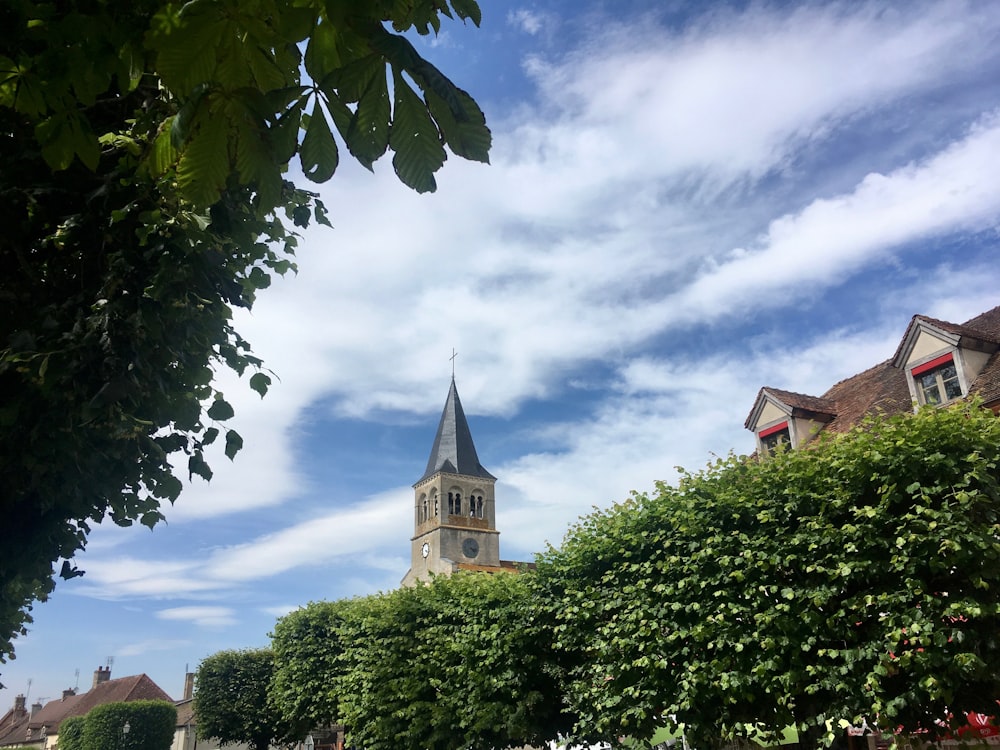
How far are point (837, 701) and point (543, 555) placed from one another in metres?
6.94

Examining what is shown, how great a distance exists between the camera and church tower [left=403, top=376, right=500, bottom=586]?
7994cm

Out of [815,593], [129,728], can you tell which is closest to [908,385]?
[815,593]

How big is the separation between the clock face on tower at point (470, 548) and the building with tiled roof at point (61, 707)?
31.1 metres

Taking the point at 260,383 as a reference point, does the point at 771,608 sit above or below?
below

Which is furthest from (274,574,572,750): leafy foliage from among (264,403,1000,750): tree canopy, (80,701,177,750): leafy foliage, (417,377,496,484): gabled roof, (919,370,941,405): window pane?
(417,377,496,484): gabled roof

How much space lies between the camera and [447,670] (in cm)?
1755

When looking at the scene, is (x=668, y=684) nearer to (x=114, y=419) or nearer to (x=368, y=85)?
(x=114, y=419)

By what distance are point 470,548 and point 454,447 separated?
1148cm

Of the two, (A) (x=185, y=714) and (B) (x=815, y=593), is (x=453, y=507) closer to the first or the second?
(A) (x=185, y=714)

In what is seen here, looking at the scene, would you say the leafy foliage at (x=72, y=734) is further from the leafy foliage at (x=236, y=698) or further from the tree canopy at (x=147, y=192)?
the tree canopy at (x=147, y=192)

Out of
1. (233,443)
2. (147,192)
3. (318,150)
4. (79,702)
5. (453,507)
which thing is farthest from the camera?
(453,507)

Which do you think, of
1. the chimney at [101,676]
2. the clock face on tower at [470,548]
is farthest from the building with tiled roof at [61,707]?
the clock face on tower at [470,548]

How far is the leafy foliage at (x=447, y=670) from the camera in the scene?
631 inches

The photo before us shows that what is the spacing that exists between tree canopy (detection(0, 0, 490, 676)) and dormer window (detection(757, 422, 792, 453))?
17325 mm
